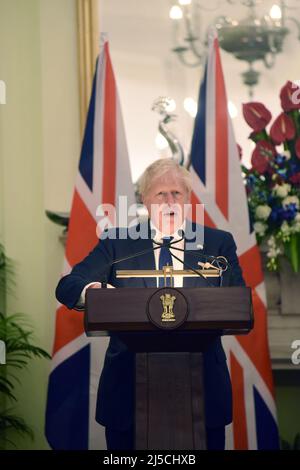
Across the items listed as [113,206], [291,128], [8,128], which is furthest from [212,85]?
[8,128]

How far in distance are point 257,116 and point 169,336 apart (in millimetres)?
2889

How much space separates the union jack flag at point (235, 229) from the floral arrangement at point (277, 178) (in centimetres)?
16

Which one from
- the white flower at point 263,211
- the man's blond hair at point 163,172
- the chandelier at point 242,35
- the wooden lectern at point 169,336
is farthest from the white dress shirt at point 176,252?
the chandelier at point 242,35

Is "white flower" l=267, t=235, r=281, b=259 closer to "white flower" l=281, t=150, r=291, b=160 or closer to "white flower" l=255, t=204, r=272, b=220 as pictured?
"white flower" l=255, t=204, r=272, b=220

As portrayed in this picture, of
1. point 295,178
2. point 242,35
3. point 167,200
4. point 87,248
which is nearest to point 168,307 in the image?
point 167,200

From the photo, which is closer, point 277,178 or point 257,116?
point 277,178

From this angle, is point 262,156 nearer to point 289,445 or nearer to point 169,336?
point 289,445

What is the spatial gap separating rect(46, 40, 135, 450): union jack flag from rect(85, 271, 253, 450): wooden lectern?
2.07 metres

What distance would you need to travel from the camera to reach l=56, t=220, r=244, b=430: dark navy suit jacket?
3.29m

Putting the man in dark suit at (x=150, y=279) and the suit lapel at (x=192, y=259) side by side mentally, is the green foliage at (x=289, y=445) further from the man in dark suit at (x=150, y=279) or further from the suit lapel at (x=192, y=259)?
the suit lapel at (x=192, y=259)

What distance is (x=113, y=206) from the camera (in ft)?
17.3

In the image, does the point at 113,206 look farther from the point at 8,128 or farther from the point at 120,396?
the point at 120,396

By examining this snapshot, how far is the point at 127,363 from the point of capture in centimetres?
337

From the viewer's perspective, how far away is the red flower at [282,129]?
5.43 m
